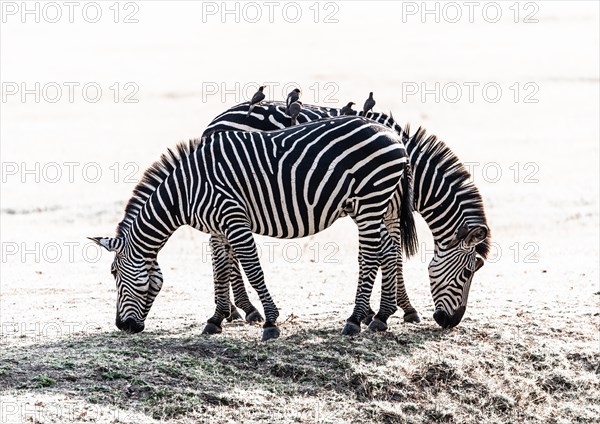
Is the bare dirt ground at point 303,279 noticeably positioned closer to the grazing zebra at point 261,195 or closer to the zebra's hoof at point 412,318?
the zebra's hoof at point 412,318

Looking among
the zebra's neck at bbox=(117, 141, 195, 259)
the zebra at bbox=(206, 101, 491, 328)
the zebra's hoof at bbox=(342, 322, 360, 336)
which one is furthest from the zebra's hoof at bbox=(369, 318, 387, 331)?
the zebra's neck at bbox=(117, 141, 195, 259)

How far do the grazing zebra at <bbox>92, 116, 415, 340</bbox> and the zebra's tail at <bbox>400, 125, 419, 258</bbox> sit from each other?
260 mm

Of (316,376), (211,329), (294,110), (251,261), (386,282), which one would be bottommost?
(316,376)

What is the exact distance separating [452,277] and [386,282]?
0.74 meters

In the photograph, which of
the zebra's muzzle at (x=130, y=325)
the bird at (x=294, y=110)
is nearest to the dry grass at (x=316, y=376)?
the zebra's muzzle at (x=130, y=325)

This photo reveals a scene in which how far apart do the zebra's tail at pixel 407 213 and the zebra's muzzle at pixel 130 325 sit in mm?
3097

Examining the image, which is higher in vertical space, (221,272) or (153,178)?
(153,178)

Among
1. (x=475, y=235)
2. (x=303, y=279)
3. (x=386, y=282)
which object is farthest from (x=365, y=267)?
(x=303, y=279)

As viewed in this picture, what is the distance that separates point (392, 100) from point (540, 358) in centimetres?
2508

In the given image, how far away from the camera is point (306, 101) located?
34.5m

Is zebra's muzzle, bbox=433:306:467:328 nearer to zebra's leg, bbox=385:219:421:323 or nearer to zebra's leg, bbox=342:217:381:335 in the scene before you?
zebra's leg, bbox=385:219:421:323

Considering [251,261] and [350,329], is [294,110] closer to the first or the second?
[251,261]

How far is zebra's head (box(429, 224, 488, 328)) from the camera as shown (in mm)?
11961

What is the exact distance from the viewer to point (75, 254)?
18.5m
